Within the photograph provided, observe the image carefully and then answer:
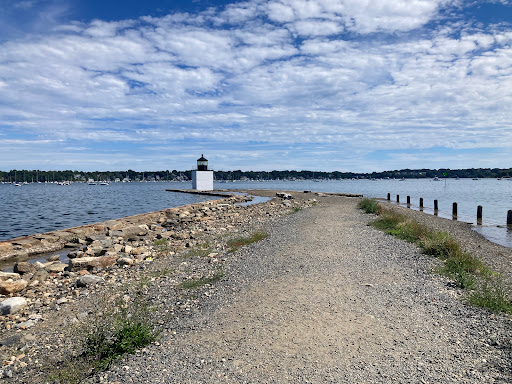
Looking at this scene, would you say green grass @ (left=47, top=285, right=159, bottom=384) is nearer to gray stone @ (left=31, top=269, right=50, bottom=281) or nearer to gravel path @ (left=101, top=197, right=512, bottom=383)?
gravel path @ (left=101, top=197, right=512, bottom=383)

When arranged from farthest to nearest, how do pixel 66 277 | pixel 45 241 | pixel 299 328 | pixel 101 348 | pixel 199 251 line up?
1. pixel 45 241
2. pixel 199 251
3. pixel 66 277
4. pixel 299 328
5. pixel 101 348

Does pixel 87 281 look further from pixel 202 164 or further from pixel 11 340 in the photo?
pixel 202 164

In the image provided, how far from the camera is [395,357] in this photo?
5242mm

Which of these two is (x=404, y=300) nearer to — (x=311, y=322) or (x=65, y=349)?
(x=311, y=322)

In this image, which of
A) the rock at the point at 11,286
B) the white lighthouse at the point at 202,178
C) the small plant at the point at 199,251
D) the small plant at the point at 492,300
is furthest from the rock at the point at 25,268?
the white lighthouse at the point at 202,178

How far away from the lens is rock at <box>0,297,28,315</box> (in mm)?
9039

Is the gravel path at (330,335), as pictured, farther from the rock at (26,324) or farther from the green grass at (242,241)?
the green grass at (242,241)

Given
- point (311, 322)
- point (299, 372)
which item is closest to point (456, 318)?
point (311, 322)

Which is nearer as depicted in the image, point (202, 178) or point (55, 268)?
point (55, 268)

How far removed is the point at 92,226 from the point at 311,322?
2291 centimetres

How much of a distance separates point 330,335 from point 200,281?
478cm

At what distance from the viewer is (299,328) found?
6227 mm

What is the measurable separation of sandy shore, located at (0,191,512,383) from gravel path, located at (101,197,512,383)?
0.07 feet

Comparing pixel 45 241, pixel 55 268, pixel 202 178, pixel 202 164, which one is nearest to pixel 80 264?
pixel 55 268
